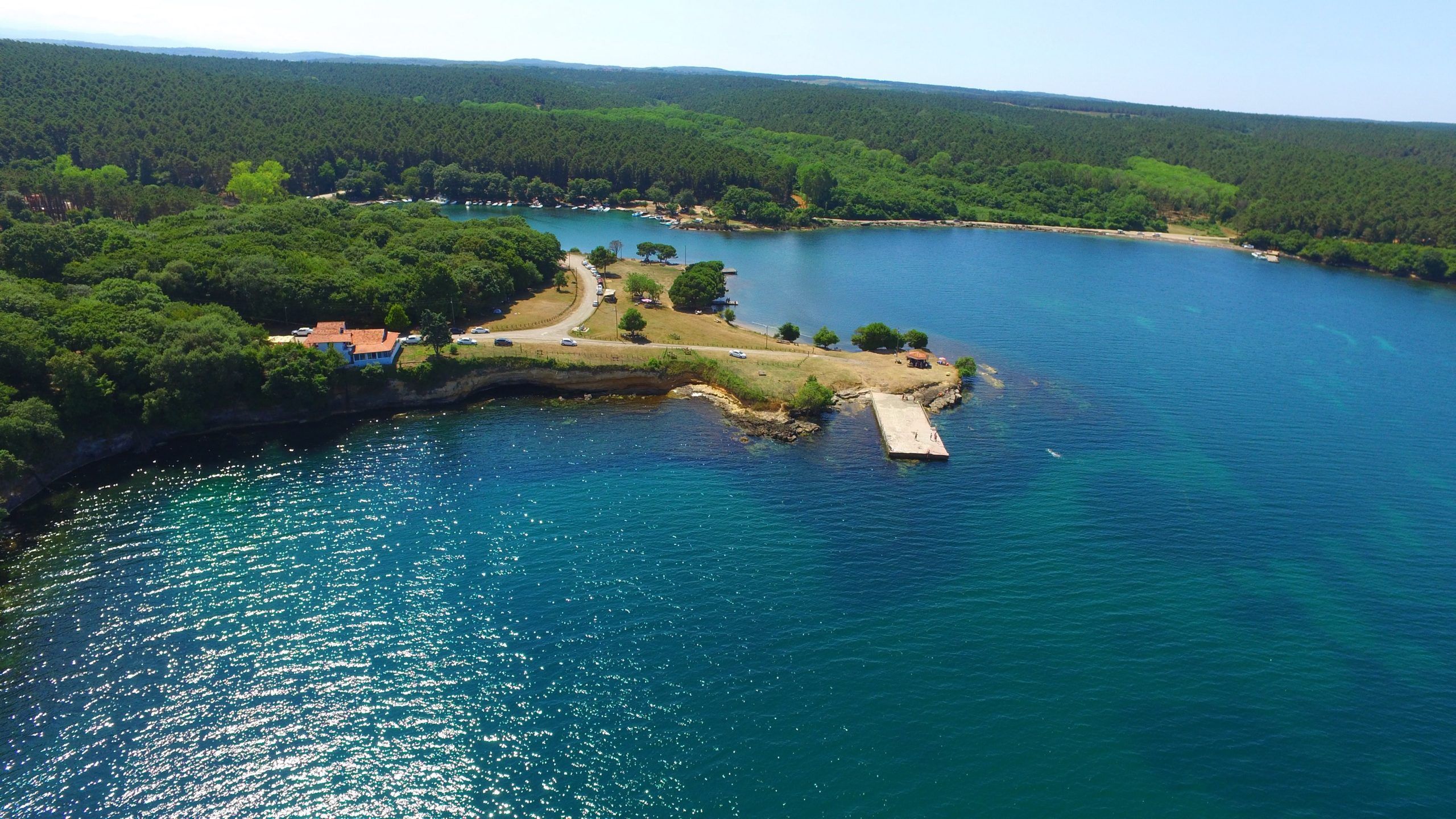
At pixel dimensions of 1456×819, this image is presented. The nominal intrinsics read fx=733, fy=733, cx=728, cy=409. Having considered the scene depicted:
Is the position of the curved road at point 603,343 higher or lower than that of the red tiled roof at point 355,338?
lower

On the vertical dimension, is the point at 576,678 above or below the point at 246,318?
below

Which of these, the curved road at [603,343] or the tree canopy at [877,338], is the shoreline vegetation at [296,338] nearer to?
the curved road at [603,343]

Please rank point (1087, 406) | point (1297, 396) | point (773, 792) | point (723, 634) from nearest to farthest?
point (773, 792) → point (723, 634) → point (1087, 406) → point (1297, 396)

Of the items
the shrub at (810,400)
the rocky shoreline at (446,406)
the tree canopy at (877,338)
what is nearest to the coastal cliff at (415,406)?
the rocky shoreline at (446,406)

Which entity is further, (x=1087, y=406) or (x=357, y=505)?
(x=1087, y=406)

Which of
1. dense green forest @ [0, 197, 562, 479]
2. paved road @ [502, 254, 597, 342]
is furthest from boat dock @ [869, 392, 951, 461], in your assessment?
dense green forest @ [0, 197, 562, 479]

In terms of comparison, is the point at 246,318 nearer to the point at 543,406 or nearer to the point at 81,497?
the point at 81,497

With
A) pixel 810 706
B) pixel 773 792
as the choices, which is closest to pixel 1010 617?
pixel 810 706

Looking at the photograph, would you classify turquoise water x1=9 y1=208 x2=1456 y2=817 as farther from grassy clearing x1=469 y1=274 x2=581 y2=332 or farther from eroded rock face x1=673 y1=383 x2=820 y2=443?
grassy clearing x1=469 y1=274 x2=581 y2=332
